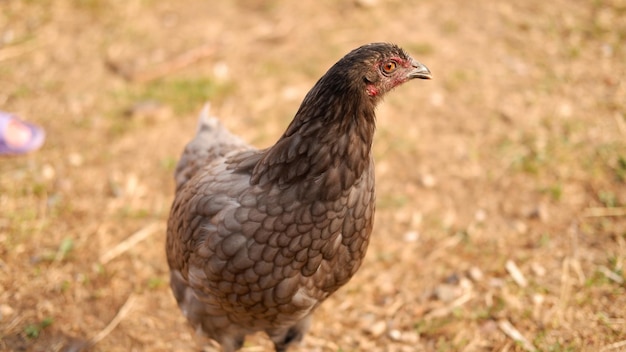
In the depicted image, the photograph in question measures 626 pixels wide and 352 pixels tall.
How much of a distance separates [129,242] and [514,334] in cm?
257

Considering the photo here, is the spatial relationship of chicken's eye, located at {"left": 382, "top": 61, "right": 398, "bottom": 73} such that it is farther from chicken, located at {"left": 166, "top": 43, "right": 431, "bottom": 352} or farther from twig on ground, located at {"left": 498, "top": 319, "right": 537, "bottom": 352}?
twig on ground, located at {"left": 498, "top": 319, "right": 537, "bottom": 352}

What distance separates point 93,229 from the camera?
387 centimetres

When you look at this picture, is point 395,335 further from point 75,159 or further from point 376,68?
point 75,159

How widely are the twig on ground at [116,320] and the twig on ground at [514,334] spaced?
2.26 m

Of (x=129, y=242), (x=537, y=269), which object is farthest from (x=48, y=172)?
(x=537, y=269)

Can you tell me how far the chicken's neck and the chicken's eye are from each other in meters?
0.15

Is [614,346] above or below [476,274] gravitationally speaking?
above

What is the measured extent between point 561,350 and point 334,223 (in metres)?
1.66

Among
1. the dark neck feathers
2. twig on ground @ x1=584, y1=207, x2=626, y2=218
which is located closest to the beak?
the dark neck feathers

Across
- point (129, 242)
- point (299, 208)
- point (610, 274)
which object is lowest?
point (129, 242)

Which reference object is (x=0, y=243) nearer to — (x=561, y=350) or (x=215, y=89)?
(x=215, y=89)

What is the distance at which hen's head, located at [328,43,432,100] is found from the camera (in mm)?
2154

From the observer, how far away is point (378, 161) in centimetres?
447

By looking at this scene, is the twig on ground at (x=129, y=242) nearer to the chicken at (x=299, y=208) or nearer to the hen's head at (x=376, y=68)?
the chicken at (x=299, y=208)
